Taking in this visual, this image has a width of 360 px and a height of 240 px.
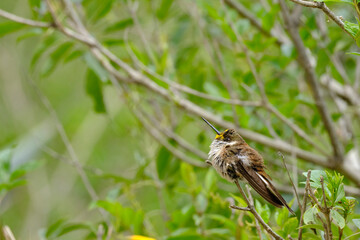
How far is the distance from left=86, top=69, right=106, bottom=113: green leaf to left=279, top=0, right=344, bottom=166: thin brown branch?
4.18 feet

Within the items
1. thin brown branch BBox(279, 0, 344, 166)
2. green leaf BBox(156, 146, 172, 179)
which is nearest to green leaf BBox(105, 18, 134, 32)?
green leaf BBox(156, 146, 172, 179)

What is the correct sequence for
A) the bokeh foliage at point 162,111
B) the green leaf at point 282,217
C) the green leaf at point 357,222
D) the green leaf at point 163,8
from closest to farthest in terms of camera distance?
the green leaf at point 357,222
the green leaf at point 282,217
the bokeh foliage at point 162,111
the green leaf at point 163,8

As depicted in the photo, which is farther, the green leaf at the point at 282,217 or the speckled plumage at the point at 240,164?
the green leaf at the point at 282,217

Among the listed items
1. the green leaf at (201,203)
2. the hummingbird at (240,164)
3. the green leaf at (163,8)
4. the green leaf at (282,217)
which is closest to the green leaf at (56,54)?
the green leaf at (163,8)

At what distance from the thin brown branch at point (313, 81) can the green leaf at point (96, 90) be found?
4.18ft

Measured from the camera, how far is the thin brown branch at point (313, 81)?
8.84 feet

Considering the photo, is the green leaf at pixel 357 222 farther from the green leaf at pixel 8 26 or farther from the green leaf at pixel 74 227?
the green leaf at pixel 8 26

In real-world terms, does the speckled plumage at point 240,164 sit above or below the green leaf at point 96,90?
below

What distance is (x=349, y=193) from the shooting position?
8.96 ft

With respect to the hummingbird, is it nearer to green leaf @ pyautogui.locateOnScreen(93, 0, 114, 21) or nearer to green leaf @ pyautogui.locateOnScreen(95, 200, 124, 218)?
green leaf @ pyautogui.locateOnScreen(95, 200, 124, 218)

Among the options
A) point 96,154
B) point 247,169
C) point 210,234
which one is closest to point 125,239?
point 210,234

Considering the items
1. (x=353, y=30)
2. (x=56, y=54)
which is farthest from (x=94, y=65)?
(x=353, y=30)

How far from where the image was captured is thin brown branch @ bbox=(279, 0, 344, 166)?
2695 millimetres

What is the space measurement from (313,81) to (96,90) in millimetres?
1361
